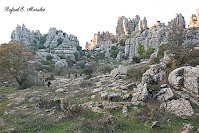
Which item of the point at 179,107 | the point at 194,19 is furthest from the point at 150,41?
the point at 179,107

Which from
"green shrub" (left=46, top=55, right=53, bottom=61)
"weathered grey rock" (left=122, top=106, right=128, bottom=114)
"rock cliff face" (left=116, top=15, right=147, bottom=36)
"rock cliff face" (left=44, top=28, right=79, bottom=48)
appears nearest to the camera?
"weathered grey rock" (left=122, top=106, right=128, bottom=114)

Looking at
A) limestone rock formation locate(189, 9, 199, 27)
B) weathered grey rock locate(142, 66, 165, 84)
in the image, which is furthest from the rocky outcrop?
limestone rock formation locate(189, 9, 199, 27)

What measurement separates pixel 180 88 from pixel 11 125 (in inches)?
297

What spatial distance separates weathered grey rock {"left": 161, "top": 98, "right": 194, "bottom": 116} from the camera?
4865 millimetres

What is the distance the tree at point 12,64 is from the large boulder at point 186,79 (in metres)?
16.1

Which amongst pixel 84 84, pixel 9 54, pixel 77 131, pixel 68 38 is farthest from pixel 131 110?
pixel 68 38

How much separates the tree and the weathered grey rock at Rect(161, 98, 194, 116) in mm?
16123

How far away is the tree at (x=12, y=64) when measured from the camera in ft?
52.3

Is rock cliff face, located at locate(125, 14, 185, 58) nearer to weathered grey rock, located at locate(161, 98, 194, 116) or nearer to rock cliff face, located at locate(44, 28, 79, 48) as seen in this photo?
rock cliff face, located at locate(44, 28, 79, 48)

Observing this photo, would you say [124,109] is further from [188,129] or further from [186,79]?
[186,79]

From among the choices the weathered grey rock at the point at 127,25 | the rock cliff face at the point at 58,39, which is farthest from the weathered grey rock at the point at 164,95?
the weathered grey rock at the point at 127,25

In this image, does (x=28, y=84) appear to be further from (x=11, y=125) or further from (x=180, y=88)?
(x=180, y=88)

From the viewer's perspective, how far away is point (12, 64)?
53.0 ft

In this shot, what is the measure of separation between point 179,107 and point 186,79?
6.32 ft
